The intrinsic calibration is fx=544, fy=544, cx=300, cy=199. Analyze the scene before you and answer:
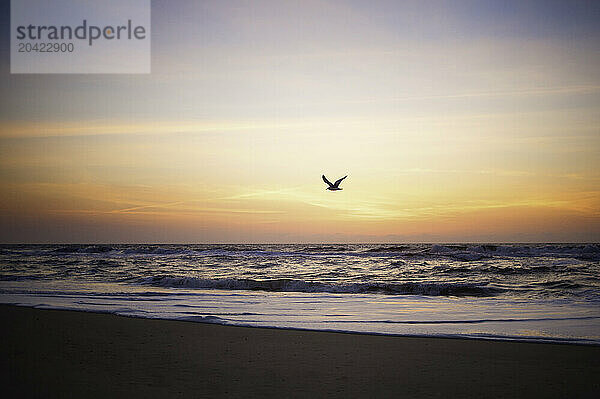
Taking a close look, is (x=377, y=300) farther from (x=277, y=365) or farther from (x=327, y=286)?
(x=277, y=365)

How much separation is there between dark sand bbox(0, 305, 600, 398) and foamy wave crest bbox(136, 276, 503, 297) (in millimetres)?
8353

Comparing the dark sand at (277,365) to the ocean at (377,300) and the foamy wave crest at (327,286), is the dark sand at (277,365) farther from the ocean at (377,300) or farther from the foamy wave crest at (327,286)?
the foamy wave crest at (327,286)

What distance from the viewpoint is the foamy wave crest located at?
1586 cm

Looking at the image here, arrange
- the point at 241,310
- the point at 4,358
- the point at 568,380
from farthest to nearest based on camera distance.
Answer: the point at 241,310, the point at 4,358, the point at 568,380

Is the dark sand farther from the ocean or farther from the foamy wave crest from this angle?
the foamy wave crest

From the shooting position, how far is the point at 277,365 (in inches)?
242

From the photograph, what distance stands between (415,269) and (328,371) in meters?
18.9

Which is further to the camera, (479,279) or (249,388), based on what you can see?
(479,279)

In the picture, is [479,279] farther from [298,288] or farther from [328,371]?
[328,371]

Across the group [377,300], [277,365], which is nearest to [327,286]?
[377,300]

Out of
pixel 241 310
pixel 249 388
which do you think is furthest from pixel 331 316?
pixel 249 388

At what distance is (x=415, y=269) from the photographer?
24.0m

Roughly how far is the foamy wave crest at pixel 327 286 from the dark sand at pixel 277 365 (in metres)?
8.35

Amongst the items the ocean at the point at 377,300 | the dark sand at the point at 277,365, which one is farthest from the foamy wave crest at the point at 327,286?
the dark sand at the point at 277,365
